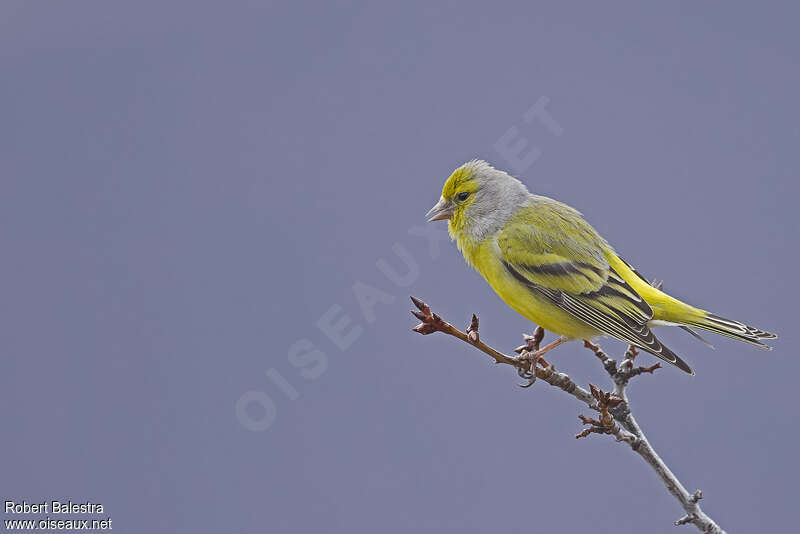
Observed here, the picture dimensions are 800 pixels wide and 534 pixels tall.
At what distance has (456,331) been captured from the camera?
289 centimetres

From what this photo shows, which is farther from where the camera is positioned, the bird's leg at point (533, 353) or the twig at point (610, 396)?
the bird's leg at point (533, 353)

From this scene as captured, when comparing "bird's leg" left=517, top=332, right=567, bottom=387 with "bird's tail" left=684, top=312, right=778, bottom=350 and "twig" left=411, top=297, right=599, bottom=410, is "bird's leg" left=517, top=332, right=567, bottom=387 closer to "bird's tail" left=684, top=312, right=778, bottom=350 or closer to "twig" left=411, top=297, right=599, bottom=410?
"twig" left=411, top=297, right=599, bottom=410

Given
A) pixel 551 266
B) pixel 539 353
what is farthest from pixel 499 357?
pixel 551 266

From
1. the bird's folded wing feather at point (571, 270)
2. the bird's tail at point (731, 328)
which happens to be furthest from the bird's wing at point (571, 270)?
the bird's tail at point (731, 328)

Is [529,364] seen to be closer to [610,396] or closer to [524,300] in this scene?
[610,396]

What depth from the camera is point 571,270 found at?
172 inches

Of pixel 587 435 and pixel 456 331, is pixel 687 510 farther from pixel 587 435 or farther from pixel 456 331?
pixel 456 331

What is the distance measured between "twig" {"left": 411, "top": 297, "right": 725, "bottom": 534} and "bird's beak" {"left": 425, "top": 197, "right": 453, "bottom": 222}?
4.06 ft

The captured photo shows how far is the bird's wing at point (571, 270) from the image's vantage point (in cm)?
423

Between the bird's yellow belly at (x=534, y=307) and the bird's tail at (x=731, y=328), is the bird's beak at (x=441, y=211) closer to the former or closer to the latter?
the bird's yellow belly at (x=534, y=307)

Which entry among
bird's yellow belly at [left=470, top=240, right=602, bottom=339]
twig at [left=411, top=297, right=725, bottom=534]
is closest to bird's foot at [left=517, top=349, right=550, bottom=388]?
twig at [left=411, top=297, right=725, bottom=534]

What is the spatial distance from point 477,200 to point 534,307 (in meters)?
0.78

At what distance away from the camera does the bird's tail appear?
151 inches

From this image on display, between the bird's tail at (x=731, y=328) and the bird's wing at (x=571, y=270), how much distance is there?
0.94 feet
